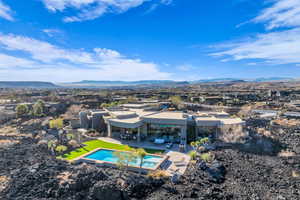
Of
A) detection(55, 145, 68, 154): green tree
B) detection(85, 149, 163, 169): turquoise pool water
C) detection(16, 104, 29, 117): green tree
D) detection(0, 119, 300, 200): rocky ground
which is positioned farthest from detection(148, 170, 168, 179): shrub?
detection(16, 104, 29, 117): green tree

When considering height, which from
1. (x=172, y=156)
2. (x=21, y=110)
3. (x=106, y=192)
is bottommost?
(x=172, y=156)

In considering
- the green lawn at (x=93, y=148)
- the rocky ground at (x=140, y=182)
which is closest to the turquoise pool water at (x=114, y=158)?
the green lawn at (x=93, y=148)

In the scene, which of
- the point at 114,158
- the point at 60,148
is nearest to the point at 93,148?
the point at 60,148

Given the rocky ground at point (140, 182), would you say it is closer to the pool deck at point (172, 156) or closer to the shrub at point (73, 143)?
the pool deck at point (172, 156)

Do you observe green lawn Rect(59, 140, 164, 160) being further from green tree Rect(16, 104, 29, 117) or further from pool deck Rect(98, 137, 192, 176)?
green tree Rect(16, 104, 29, 117)

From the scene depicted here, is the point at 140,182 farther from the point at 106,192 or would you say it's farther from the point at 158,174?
the point at 106,192

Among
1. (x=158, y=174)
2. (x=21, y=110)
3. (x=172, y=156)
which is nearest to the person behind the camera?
(x=158, y=174)

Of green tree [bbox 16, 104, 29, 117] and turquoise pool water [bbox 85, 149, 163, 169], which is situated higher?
green tree [bbox 16, 104, 29, 117]
